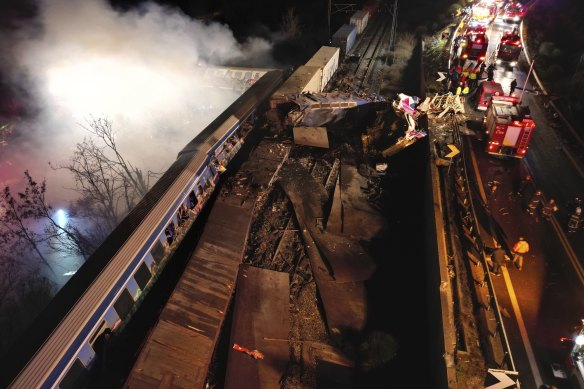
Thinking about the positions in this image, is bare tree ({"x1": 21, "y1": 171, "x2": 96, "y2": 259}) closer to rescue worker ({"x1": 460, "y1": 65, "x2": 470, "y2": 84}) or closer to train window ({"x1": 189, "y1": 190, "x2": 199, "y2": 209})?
train window ({"x1": 189, "y1": 190, "x2": 199, "y2": 209})

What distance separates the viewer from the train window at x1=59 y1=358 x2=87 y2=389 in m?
5.91

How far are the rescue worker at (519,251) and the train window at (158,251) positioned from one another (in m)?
9.04

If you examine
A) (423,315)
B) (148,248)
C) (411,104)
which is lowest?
(423,315)

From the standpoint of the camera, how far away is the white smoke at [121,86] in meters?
21.7

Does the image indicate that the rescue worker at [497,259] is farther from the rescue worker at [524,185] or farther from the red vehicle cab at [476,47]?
the red vehicle cab at [476,47]

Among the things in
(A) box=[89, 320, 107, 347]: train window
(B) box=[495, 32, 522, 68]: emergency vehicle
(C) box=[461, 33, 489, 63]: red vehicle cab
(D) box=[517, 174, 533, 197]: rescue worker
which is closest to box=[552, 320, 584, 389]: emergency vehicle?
(D) box=[517, 174, 533, 197]: rescue worker

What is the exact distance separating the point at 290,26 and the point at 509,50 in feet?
68.6

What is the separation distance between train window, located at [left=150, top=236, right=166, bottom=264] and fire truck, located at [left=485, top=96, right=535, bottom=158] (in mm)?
11830

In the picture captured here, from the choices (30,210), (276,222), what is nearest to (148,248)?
(276,222)

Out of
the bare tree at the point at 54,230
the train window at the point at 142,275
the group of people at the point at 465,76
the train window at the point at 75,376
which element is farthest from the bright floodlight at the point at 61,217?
the group of people at the point at 465,76

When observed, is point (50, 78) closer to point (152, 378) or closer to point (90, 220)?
point (90, 220)

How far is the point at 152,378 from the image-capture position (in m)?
6.34

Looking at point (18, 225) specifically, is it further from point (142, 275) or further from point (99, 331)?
point (99, 331)

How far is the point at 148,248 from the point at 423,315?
6.77 meters
